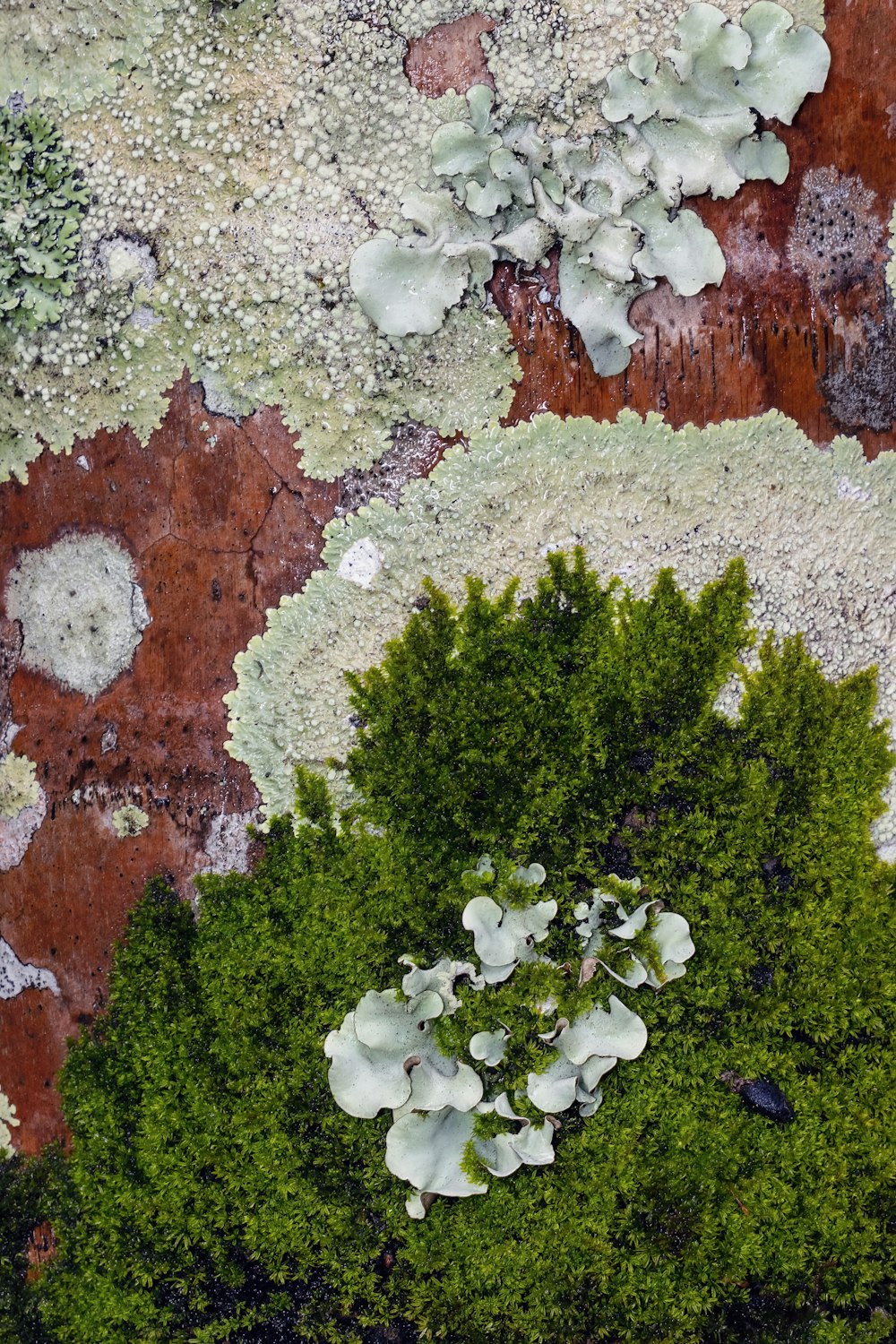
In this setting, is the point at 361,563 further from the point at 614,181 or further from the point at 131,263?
the point at 614,181

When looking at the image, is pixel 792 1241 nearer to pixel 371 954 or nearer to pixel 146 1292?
pixel 371 954

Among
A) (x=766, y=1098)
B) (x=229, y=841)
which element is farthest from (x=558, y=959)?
(x=229, y=841)

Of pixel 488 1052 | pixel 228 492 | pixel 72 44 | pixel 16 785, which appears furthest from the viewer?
pixel 16 785

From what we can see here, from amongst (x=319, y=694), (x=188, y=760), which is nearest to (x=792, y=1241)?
(x=319, y=694)

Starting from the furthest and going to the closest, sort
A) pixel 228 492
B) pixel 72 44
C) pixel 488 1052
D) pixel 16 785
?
pixel 16 785, pixel 228 492, pixel 72 44, pixel 488 1052

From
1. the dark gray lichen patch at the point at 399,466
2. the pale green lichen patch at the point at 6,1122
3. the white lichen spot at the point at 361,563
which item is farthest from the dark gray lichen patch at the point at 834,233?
the pale green lichen patch at the point at 6,1122

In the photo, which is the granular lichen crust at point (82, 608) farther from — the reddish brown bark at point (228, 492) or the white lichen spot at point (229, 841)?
the white lichen spot at point (229, 841)

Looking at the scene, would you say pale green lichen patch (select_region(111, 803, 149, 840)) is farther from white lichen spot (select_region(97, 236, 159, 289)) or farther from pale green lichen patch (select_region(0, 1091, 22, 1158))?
white lichen spot (select_region(97, 236, 159, 289))
